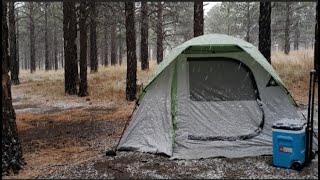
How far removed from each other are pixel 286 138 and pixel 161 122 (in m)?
2.29

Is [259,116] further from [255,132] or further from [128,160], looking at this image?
[128,160]

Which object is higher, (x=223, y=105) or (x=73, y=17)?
(x=73, y=17)

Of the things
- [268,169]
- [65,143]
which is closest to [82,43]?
[65,143]

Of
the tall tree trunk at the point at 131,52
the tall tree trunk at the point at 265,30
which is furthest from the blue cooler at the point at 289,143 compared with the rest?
the tall tree trunk at the point at 265,30

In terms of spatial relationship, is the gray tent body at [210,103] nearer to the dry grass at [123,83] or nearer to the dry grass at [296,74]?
the dry grass at [296,74]

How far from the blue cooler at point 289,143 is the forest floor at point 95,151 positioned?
137mm

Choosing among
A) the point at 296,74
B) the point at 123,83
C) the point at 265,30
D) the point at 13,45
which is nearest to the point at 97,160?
the point at 265,30

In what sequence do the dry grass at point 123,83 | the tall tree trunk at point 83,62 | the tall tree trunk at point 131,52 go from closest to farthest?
the tall tree trunk at point 131,52, the dry grass at point 123,83, the tall tree trunk at point 83,62

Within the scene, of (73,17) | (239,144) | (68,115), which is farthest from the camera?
(73,17)

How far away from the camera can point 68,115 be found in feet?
33.9

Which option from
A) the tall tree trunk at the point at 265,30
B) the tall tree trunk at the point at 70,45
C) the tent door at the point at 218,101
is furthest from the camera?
the tall tree trunk at the point at 70,45

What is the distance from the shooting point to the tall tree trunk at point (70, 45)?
14.1 meters

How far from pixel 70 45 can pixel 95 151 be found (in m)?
8.85

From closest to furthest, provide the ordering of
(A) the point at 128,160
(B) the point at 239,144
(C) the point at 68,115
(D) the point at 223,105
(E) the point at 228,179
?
(E) the point at 228,179, (A) the point at 128,160, (B) the point at 239,144, (D) the point at 223,105, (C) the point at 68,115
